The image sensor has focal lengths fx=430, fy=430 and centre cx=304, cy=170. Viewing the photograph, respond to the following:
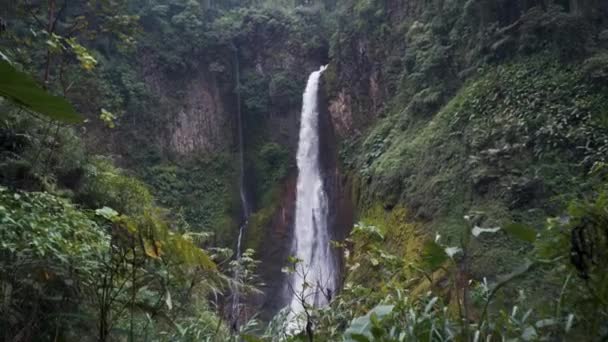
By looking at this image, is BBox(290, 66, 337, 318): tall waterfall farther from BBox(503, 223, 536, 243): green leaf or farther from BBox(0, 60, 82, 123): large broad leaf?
BBox(0, 60, 82, 123): large broad leaf

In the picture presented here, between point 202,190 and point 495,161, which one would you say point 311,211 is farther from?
point 495,161

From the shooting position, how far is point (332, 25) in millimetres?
20484

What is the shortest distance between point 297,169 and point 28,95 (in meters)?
16.5

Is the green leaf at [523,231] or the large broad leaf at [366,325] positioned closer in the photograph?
the green leaf at [523,231]

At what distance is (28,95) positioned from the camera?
3.90 ft

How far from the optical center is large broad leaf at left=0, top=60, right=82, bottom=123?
1.11 meters

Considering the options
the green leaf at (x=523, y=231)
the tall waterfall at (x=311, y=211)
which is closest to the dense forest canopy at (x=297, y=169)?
the green leaf at (x=523, y=231)

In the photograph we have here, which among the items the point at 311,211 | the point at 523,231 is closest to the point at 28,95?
the point at 523,231

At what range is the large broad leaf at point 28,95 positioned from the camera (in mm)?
1111

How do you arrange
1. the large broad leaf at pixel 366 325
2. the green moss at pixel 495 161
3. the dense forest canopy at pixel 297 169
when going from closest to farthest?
1. the large broad leaf at pixel 366 325
2. the dense forest canopy at pixel 297 169
3. the green moss at pixel 495 161

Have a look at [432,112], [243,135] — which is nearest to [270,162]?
[243,135]

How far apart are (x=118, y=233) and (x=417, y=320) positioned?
1.58 m

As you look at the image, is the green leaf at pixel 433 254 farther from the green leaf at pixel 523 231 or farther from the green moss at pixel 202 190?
the green moss at pixel 202 190

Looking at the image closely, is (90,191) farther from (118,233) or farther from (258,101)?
(258,101)
